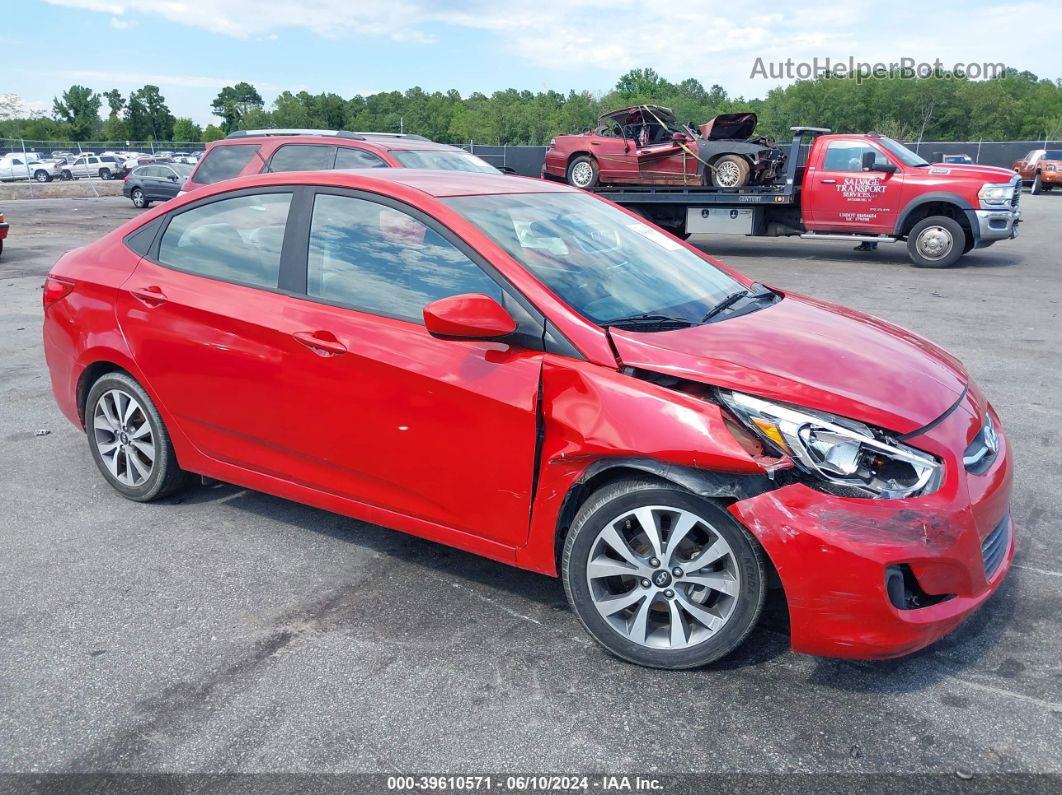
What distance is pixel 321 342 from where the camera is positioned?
3.52 metres

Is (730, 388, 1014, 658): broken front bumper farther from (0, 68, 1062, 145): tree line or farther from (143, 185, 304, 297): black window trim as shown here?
(0, 68, 1062, 145): tree line

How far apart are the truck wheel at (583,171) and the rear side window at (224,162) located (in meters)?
8.56

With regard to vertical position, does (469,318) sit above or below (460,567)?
above

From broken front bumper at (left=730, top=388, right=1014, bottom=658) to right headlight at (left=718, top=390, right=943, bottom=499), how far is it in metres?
0.05

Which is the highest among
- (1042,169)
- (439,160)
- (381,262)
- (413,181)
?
(1042,169)

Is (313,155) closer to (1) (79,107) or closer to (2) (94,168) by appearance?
(2) (94,168)

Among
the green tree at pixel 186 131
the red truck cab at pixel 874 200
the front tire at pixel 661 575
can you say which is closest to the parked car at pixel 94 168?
the red truck cab at pixel 874 200

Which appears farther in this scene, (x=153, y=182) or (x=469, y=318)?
(x=153, y=182)

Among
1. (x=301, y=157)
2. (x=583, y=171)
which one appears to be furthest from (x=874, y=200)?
(x=301, y=157)

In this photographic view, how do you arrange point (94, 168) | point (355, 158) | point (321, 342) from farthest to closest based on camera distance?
point (94, 168)
point (355, 158)
point (321, 342)

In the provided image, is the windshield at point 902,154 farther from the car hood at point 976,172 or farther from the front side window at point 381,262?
the front side window at point 381,262

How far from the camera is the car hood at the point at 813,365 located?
2838 millimetres

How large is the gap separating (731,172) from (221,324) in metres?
13.2

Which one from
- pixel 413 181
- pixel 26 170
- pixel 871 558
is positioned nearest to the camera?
pixel 871 558
